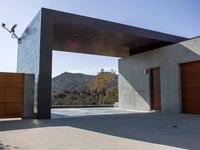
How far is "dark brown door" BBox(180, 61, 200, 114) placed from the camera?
47.2 feet

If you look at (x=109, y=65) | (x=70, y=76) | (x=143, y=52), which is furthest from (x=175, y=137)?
(x=70, y=76)

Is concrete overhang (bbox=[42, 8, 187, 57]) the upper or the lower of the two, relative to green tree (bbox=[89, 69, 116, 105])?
upper

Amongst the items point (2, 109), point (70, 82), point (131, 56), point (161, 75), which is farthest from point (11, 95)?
point (70, 82)

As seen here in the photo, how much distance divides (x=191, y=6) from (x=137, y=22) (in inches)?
156

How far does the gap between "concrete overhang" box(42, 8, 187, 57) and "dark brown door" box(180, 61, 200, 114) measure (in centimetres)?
262

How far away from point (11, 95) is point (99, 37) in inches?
243

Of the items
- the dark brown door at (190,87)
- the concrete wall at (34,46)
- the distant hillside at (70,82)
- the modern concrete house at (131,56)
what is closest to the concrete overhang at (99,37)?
the modern concrete house at (131,56)

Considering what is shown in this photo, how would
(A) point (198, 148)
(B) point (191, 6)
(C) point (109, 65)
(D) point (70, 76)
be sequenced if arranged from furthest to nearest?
(D) point (70, 76) → (C) point (109, 65) → (B) point (191, 6) → (A) point (198, 148)

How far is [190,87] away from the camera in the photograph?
14773 millimetres

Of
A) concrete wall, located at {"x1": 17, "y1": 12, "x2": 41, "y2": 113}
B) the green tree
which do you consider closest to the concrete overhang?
concrete wall, located at {"x1": 17, "y1": 12, "x2": 41, "y2": 113}

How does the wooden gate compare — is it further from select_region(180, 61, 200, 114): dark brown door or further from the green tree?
the green tree

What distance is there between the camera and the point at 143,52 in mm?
18984

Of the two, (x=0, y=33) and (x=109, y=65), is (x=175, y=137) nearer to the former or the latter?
(x=0, y=33)

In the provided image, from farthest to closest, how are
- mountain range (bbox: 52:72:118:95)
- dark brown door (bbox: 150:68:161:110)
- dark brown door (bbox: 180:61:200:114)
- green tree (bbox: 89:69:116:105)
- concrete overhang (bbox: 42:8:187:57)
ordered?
mountain range (bbox: 52:72:118:95) → green tree (bbox: 89:69:116:105) → dark brown door (bbox: 150:68:161:110) → dark brown door (bbox: 180:61:200:114) → concrete overhang (bbox: 42:8:187:57)
